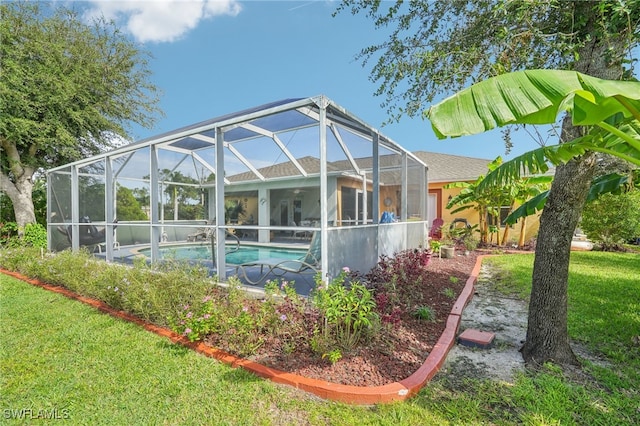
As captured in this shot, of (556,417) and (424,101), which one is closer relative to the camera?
(556,417)

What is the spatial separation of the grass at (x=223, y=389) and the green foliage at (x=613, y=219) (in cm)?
858

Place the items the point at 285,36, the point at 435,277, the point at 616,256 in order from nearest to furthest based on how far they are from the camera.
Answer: the point at 435,277 → the point at 285,36 → the point at 616,256

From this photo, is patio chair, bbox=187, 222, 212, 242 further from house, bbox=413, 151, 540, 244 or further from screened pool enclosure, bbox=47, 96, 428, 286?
house, bbox=413, 151, 540, 244

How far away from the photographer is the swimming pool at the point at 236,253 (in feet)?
24.1

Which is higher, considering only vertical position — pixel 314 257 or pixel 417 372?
pixel 314 257

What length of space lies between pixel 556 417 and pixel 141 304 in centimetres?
538

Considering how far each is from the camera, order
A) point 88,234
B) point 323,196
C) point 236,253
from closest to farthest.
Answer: point 323,196 → point 236,253 → point 88,234

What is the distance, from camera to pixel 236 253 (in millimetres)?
8688

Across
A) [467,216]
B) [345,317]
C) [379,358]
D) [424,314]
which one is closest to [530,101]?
[345,317]

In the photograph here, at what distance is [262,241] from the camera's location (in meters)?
11.0

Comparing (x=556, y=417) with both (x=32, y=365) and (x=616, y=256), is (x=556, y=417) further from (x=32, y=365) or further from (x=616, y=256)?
(x=616, y=256)

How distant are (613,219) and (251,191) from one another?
14.6 meters

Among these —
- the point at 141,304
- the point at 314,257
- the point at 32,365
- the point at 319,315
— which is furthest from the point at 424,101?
the point at 32,365

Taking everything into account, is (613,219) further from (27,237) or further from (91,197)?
(27,237)
